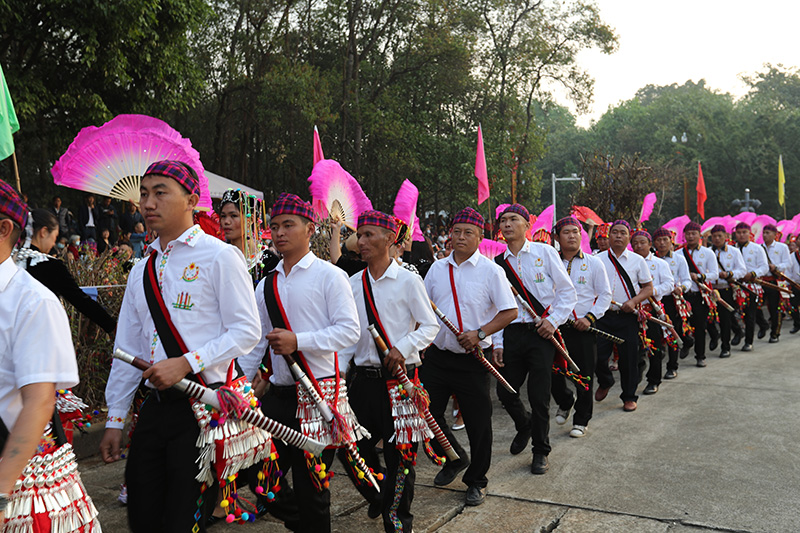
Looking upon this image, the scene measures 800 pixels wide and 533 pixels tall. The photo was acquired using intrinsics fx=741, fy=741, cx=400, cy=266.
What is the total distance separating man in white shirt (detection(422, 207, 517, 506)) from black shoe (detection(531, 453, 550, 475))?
63 cm

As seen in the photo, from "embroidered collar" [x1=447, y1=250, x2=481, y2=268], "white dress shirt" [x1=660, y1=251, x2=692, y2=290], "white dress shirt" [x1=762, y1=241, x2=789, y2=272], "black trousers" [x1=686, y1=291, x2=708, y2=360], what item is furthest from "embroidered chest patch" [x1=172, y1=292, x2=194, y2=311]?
"white dress shirt" [x1=762, y1=241, x2=789, y2=272]

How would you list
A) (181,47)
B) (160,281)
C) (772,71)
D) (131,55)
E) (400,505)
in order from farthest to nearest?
(772,71) < (181,47) < (131,55) < (400,505) < (160,281)

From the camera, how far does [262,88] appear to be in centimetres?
2105

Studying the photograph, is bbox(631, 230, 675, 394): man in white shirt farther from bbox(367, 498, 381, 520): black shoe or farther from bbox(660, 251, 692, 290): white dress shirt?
bbox(367, 498, 381, 520): black shoe

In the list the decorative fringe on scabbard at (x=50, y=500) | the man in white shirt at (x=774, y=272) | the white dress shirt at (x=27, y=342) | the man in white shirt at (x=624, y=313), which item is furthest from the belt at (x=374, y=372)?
the man in white shirt at (x=774, y=272)

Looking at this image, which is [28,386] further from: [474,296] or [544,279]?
[544,279]

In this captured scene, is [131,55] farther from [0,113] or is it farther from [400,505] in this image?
[400,505]

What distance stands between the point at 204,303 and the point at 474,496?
9.04 feet

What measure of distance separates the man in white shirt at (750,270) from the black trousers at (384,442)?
377 inches

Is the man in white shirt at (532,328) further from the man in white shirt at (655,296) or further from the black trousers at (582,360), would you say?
the man in white shirt at (655,296)

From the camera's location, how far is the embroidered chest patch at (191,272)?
299 cm

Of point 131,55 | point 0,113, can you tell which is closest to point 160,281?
point 0,113

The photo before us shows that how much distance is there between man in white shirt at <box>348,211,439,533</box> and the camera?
4.26 meters

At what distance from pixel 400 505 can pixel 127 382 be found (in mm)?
1814
